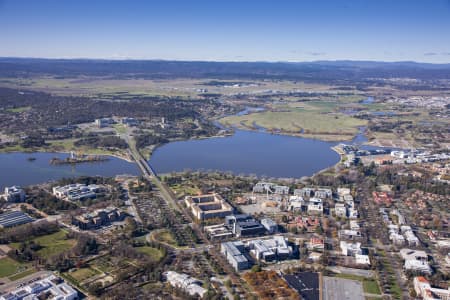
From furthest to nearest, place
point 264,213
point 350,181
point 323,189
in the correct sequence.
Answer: point 350,181 < point 323,189 < point 264,213

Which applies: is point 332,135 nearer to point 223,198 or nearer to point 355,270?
point 223,198

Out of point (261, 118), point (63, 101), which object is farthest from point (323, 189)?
point (63, 101)

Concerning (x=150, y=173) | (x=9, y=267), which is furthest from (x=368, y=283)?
(x=150, y=173)

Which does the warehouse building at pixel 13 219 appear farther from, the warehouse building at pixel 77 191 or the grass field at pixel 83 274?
the grass field at pixel 83 274

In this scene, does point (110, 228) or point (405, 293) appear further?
point (110, 228)

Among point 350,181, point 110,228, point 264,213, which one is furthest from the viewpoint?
point 350,181

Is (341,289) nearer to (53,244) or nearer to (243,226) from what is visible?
(243,226)

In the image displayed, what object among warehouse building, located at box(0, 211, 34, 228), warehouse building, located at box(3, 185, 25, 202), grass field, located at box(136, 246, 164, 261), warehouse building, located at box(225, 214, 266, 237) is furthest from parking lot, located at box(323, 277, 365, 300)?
warehouse building, located at box(3, 185, 25, 202)
